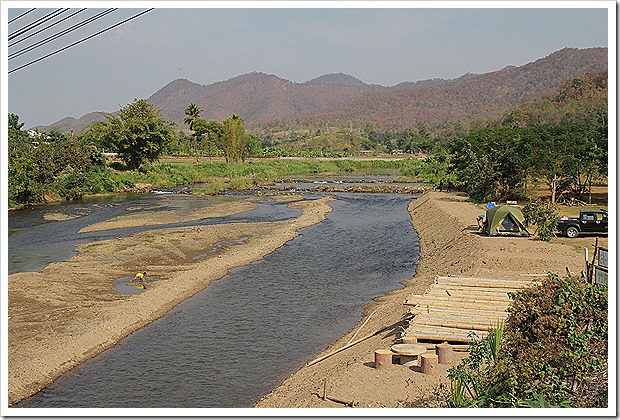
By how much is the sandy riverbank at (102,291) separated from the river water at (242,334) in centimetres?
41

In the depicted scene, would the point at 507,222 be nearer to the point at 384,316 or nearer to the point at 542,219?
the point at 542,219

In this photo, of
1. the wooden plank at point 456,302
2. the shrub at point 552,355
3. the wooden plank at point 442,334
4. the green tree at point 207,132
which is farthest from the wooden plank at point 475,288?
the green tree at point 207,132

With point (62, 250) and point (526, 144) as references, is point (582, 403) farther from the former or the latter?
point (526, 144)

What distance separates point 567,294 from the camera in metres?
7.86

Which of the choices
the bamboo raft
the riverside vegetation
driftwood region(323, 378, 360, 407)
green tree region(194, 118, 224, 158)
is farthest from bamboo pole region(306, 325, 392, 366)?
green tree region(194, 118, 224, 158)

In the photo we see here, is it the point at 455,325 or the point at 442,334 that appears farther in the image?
the point at 455,325

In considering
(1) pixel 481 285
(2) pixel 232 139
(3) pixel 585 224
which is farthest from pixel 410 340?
(2) pixel 232 139

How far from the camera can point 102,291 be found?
739 inches

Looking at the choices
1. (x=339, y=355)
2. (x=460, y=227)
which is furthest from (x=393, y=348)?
(x=460, y=227)

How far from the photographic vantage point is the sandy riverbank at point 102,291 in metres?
13.5

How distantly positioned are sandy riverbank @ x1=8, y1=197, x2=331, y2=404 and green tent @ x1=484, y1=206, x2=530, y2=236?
8.82 meters

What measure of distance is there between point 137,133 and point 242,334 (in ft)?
182

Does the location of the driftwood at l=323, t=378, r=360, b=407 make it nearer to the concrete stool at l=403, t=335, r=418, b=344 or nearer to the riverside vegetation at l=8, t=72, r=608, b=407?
the riverside vegetation at l=8, t=72, r=608, b=407

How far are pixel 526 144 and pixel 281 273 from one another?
19.8m
